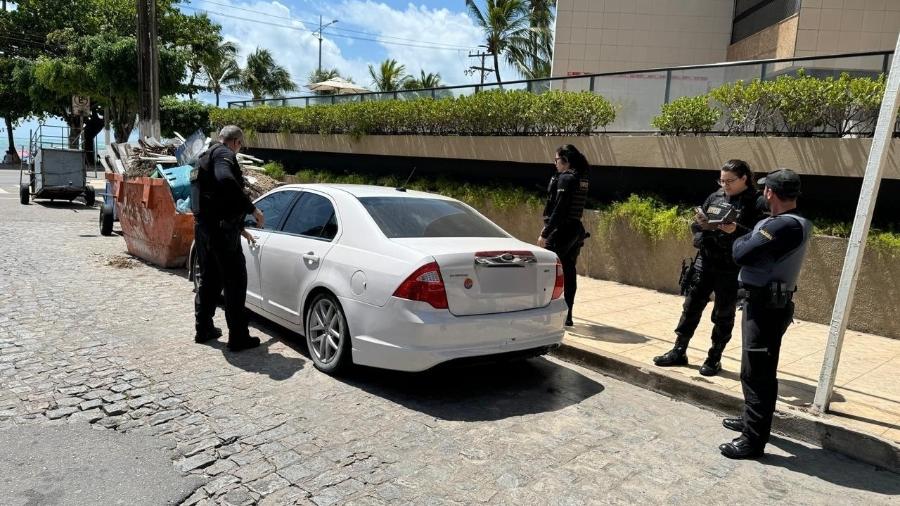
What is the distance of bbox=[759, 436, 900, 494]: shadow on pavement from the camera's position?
363 centimetres

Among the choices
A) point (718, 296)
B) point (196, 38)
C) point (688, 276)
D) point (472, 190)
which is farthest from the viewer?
point (196, 38)

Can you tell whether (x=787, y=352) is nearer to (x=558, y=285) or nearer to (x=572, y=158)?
(x=558, y=285)

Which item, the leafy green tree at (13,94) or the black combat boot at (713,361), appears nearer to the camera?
the black combat boot at (713,361)

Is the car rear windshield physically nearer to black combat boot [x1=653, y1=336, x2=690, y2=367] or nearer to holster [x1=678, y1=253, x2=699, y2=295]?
holster [x1=678, y1=253, x2=699, y2=295]

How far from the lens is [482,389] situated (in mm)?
4805

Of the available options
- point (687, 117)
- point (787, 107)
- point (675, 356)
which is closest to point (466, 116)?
point (687, 117)

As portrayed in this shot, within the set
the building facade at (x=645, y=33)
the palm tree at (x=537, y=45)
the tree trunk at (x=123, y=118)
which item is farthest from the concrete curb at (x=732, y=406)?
the palm tree at (x=537, y=45)

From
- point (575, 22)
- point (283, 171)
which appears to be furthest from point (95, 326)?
point (575, 22)

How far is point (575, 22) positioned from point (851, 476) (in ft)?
46.5

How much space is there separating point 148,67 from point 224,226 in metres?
13.9

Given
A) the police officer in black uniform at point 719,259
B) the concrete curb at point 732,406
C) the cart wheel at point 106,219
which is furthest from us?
the cart wheel at point 106,219

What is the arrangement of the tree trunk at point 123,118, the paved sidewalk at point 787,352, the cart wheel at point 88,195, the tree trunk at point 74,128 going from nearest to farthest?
the paved sidewalk at point 787,352 < the cart wheel at point 88,195 < the tree trunk at point 123,118 < the tree trunk at point 74,128

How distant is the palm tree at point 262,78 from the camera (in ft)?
163

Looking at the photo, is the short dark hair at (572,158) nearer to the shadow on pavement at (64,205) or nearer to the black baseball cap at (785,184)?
the black baseball cap at (785,184)
